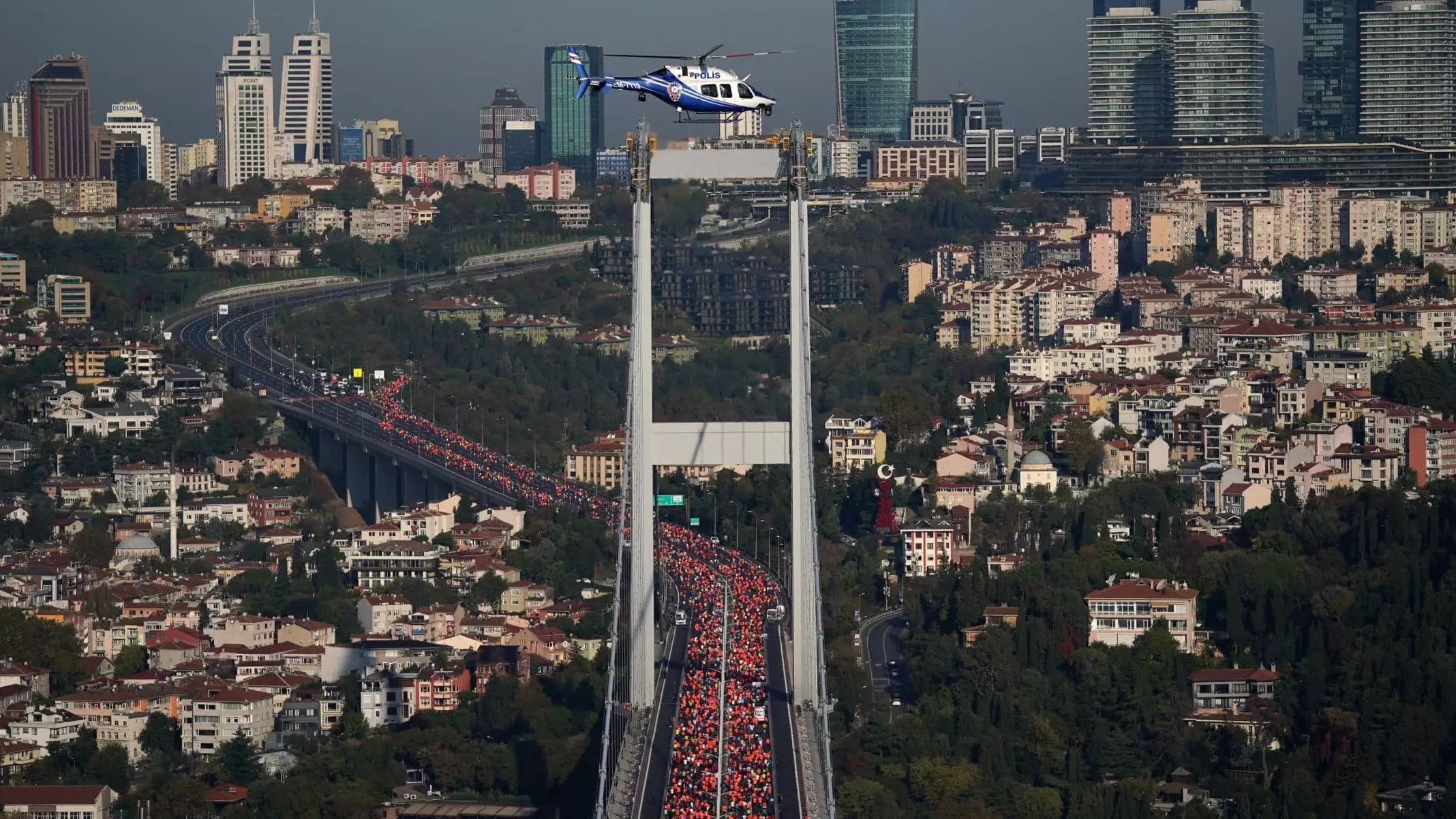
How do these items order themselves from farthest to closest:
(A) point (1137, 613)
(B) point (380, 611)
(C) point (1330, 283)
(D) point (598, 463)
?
(C) point (1330, 283), (D) point (598, 463), (B) point (380, 611), (A) point (1137, 613)

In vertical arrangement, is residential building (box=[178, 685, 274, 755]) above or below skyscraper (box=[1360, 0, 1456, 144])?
below

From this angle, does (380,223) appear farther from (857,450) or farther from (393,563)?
(393,563)

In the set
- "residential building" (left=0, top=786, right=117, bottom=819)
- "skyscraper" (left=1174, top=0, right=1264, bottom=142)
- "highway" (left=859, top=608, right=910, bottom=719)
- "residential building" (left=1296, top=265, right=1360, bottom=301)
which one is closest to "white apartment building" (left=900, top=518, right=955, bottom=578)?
"highway" (left=859, top=608, right=910, bottom=719)

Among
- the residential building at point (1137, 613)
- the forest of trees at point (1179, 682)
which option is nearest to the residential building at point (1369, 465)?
the forest of trees at point (1179, 682)

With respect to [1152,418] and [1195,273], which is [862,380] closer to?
[1152,418]

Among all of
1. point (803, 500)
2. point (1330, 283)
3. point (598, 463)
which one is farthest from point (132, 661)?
point (1330, 283)

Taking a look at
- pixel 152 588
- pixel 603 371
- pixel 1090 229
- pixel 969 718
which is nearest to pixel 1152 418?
pixel 603 371

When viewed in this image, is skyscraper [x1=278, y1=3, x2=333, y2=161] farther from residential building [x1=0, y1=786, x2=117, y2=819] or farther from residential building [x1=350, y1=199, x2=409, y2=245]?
residential building [x1=0, y1=786, x2=117, y2=819]
